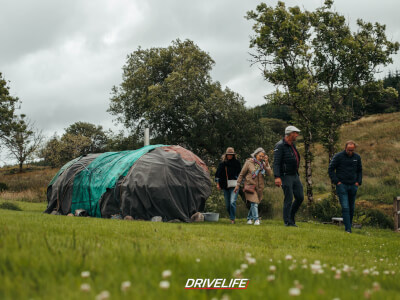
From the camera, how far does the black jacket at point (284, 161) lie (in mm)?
9384

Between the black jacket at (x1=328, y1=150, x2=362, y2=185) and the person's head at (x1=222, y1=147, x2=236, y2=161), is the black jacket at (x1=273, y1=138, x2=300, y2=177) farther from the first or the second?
the person's head at (x1=222, y1=147, x2=236, y2=161)

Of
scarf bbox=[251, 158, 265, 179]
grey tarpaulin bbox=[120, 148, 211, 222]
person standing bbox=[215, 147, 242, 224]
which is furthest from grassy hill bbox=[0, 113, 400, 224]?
scarf bbox=[251, 158, 265, 179]

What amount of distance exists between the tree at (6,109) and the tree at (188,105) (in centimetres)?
1348

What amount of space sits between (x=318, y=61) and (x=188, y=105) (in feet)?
35.2

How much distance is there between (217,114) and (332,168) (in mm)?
17475

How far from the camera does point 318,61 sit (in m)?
17.7

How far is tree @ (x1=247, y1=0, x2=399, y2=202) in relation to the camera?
16.8 meters

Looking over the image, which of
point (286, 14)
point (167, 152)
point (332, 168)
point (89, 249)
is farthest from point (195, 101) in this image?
point (89, 249)

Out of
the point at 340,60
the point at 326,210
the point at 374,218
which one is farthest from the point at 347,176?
the point at 340,60

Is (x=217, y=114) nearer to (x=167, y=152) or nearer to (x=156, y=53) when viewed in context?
(x=156, y=53)

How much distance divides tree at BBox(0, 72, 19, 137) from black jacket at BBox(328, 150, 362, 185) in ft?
109

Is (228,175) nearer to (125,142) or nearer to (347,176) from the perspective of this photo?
(347,176)

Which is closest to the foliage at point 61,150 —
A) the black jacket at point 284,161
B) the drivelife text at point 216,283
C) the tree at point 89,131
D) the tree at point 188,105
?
the tree at point 89,131

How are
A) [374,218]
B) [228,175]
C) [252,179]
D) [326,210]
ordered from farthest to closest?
1. [326,210]
2. [374,218]
3. [228,175]
4. [252,179]
